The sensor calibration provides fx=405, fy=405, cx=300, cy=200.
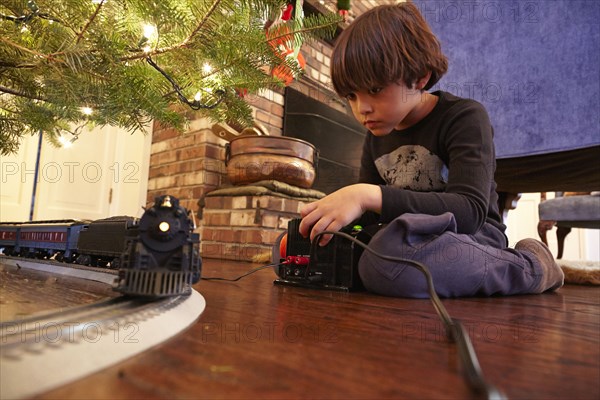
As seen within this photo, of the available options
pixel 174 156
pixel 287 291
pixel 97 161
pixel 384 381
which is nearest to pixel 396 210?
pixel 287 291

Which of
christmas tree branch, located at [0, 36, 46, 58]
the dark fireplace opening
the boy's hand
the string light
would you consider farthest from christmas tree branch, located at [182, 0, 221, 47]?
the dark fireplace opening

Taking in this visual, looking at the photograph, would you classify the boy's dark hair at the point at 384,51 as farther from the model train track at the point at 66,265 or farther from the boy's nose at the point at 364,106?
the model train track at the point at 66,265

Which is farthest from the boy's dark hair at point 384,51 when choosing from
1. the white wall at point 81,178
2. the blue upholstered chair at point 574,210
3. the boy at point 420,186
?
the white wall at point 81,178

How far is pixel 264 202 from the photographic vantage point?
1.58m

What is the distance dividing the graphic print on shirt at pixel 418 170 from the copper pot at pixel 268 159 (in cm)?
81

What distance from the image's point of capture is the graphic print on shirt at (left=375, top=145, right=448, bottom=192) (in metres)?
0.79

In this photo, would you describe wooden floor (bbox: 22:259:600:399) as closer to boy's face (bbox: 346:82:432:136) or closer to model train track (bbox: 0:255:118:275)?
model train track (bbox: 0:255:118:275)

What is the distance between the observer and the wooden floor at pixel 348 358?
212 millimetres

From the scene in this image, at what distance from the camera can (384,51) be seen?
2.26ft

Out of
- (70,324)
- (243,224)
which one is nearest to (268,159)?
(243,224)

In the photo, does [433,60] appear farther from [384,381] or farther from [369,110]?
[384,381]

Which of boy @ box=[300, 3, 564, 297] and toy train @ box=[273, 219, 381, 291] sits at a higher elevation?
boy @ box=[300, 3, 564, 297]

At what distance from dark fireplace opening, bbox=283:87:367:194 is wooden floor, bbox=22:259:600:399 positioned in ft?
5.41

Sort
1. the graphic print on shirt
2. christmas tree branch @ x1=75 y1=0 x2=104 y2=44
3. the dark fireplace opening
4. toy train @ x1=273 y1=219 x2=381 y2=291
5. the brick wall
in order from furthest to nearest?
the dark fireplace opening
the brick wall
the graphic print on shirt
toy train @ x1=273 y1=219 x2=381 y2=291
christmas tree branch @ x1=75 y1=0 x2=104 y2=44
